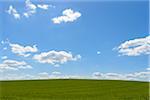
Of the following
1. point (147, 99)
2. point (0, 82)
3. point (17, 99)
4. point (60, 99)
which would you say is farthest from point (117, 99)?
point (0, 82)

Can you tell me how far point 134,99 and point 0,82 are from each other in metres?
21.6

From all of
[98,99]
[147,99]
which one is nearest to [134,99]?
[147,99]

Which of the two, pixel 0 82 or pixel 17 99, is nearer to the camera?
pixel 17 99

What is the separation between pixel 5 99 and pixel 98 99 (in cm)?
555

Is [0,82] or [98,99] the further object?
[0,82]

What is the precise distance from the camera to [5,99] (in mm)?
17359

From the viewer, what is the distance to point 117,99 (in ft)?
59.4

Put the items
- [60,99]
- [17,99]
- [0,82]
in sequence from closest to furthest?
1. [17,99]
2. [60,99]
3. [0,82]

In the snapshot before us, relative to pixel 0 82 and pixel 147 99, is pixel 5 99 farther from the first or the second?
pixel 0 82

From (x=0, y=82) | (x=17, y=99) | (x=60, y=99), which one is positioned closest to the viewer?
(x=17, y=99)

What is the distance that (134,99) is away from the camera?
1806 cm

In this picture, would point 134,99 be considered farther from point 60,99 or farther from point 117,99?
point 60,99

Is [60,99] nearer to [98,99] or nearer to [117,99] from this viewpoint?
[98,99]

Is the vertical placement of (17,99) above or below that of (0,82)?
below
